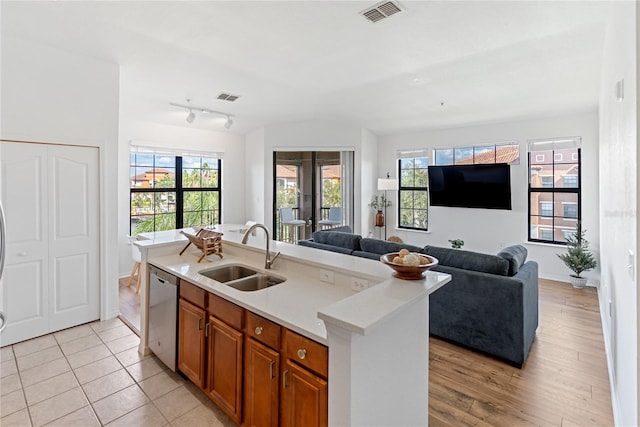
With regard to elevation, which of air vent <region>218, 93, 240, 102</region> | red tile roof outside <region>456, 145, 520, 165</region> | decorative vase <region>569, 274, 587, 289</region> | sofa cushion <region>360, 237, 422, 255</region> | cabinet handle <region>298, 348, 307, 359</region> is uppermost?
air vent <region>218, 93, 240, 102</region>

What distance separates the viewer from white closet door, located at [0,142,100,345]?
2961 mm

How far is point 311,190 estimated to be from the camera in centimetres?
646

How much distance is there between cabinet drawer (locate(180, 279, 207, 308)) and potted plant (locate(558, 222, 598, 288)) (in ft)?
17.1

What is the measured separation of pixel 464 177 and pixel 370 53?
354cm

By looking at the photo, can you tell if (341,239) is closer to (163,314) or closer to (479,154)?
(163,314)

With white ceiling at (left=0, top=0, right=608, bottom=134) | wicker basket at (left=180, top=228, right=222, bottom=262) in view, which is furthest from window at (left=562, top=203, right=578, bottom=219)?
wicker basket at (left=180, top=228, right=222, bottom=262)

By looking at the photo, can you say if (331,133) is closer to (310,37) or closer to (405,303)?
(310,37)

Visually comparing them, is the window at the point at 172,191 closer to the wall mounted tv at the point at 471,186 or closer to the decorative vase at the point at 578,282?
the wall mounted tv at the point at 471,186

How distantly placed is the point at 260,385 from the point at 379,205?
555 cm

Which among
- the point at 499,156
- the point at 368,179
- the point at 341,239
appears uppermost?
the point at 499,156

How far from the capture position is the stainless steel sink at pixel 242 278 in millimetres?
2336

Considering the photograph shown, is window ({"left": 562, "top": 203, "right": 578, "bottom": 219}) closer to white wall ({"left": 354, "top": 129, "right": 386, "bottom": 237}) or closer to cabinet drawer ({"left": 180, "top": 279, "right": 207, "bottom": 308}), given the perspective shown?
white wall ({"left": 354, "top": 129, "right": 386, "bottom": 237})

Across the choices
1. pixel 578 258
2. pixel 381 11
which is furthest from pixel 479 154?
pixel 381 11

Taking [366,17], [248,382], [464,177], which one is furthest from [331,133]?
[248,382]
